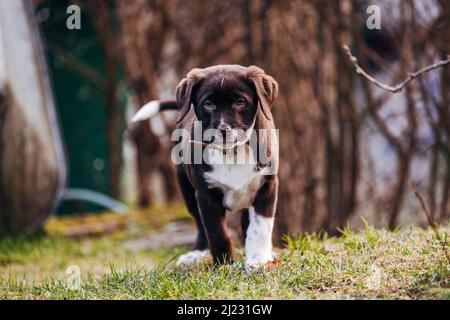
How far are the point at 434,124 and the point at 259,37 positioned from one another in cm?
247

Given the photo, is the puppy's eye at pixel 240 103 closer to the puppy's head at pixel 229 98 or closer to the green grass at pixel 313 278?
the puppy's head at pixel 229 98

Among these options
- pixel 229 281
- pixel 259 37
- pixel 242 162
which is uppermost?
pixel 259 37

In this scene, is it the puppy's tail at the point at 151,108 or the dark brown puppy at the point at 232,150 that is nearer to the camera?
the dark brown puppy at the point at 232,150

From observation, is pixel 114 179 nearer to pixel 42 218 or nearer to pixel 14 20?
pixel 42 218

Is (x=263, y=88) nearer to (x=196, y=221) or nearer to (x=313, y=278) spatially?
(x=313, y=278)

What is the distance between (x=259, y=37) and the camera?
8.91 meters

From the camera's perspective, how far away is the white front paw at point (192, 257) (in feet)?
16.9

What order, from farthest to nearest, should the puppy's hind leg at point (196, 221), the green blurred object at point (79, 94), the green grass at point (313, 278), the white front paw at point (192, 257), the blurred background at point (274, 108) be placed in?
the green blurred object at point (79, 94) < the blurred background at point (274, 108) < the white front paw at point (192, 257) < the puppy's hind leg at point (196, 221) < the green grass at point (313, 278)

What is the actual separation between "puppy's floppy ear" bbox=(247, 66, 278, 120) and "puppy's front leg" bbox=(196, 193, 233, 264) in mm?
609

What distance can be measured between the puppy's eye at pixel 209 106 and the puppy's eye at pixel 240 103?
0.12 metres

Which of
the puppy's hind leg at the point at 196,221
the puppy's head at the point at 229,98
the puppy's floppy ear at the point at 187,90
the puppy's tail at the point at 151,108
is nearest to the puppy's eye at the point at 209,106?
the puppy's head at the point at 229,98

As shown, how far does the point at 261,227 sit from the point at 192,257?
95cm

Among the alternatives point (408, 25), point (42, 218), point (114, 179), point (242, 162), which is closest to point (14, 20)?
point (42, 218)

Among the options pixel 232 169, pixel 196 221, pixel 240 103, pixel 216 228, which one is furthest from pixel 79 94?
pixel 240 103
